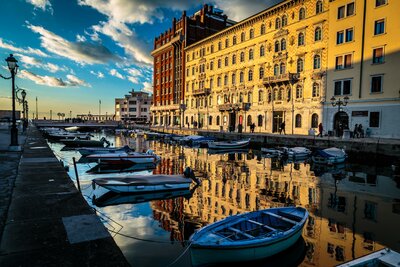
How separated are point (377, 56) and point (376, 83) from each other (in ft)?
11.6

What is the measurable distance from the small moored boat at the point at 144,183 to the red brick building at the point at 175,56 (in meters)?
58.4

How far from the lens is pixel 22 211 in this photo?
23.3 feet

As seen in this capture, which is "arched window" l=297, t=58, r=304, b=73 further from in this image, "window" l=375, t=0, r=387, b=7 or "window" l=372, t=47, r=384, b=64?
"window" l=375, t=0, r=387, b=7

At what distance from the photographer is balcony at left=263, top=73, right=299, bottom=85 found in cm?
4384

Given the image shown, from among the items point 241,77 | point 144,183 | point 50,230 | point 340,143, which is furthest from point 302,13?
point 50,230

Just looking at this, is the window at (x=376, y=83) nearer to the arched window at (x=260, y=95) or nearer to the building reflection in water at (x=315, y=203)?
the building reflection in water at (x=315, y=203)

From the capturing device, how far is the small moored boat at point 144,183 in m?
13.3

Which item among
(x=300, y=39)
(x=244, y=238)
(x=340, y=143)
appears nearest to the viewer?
(x=244, y=238)

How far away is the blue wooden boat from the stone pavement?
213 cm

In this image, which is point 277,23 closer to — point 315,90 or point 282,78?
point 282,78

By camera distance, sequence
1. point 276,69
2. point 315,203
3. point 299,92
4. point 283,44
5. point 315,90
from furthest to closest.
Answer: point 276,69 → point 283,44 → point 299,92 → point 315,90 → point 315,203

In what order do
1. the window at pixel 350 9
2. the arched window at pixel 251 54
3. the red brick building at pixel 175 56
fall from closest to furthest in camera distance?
the window at pixel 350 9, the arched window at pixel 251 54, the red brick building at pixel 175 56

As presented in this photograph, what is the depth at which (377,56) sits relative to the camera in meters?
34.6

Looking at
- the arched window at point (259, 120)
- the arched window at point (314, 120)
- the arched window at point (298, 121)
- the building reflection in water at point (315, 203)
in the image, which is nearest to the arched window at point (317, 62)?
the arched window at point (314, 120)
